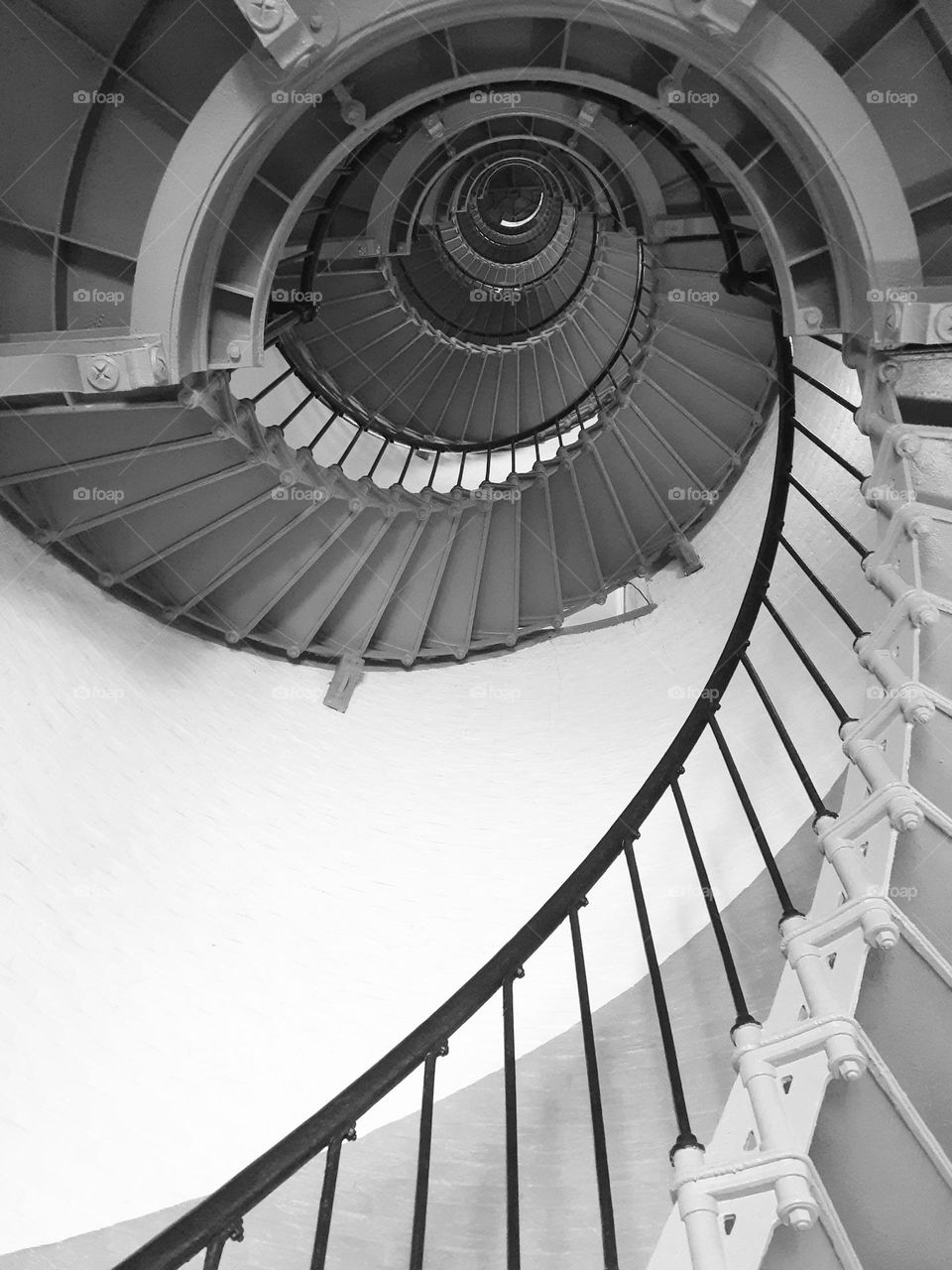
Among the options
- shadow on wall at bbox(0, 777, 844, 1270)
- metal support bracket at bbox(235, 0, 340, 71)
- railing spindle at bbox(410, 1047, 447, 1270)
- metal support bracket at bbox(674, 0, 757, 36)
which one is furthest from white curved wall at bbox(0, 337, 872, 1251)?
metal support bracket at bbox(235, 0, 340, 71)

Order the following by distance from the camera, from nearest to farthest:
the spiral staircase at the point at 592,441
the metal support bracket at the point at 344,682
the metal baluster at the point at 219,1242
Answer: the metal baluster at the point at 219,1242 < the spiral staircase at the point at 592,441 < the metal support bracket at the point at 344,682

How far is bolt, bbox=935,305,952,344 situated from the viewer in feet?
12.8

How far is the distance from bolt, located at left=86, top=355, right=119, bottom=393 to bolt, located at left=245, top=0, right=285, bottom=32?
1.52 metres

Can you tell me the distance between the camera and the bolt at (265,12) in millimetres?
3773

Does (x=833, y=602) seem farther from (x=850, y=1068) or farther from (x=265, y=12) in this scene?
(x=265, y=12)

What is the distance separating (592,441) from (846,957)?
562 cm

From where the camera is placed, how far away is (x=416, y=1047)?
251cm

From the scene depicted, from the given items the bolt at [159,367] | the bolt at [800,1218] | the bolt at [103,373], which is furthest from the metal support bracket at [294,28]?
the bolt at [800,1218]

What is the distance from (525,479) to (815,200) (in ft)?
11.5

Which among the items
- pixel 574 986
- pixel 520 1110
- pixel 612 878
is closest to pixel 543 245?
pixel 612 878

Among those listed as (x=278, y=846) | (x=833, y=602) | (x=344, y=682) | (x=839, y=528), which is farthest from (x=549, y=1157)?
(x=344, y=682)

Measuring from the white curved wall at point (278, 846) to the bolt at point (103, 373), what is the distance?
1733 millimetres

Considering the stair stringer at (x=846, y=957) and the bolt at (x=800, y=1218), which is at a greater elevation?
the stair stringer at (x=846, y=957)

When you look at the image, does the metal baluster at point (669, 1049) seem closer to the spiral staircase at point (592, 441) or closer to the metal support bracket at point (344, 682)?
the spiral staircase at point (592, 441)
